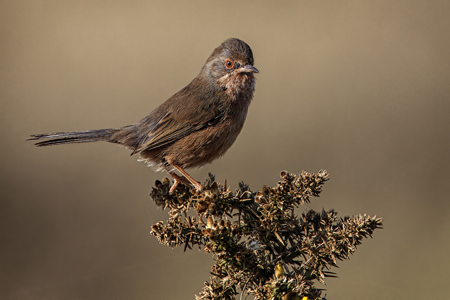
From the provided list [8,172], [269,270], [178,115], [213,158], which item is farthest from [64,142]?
[8,172]

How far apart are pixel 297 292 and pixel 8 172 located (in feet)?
22.6

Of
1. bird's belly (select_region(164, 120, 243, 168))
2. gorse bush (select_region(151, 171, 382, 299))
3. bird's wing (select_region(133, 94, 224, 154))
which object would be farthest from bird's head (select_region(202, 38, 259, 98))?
gorse bush (select_region(151, 171, 382, 299))

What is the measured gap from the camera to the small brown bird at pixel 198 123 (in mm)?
4289

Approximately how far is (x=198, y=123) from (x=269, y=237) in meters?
2.26

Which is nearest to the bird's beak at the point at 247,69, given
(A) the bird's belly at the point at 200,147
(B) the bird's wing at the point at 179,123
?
(B) the bird's wing at the point at 179,123

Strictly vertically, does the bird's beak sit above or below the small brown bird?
above

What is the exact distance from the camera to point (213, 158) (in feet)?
14.3

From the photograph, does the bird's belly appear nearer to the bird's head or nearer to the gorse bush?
the bird's head

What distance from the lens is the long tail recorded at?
14.5 feet

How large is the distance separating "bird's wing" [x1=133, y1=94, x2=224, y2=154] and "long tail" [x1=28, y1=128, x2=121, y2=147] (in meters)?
0.45

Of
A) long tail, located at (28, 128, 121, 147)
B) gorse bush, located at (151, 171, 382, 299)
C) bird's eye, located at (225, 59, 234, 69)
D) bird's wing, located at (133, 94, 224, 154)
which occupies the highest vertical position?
bird's eye, located at (225, 59, 234, 69)

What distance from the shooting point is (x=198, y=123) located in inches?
173

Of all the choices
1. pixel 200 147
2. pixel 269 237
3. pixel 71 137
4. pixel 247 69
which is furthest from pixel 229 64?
pixel 269 237

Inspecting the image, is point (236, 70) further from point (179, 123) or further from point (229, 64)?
point (179, 123)
